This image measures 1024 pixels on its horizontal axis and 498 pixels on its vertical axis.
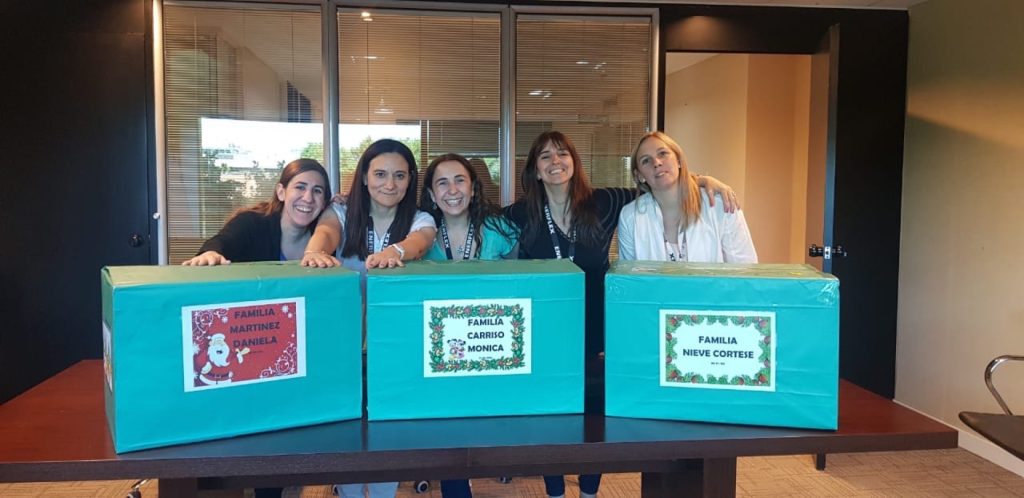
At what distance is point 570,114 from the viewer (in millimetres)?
3281

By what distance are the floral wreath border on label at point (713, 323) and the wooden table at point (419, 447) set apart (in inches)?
3.3

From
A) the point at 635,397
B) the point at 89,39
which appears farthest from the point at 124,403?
the point at 89,39

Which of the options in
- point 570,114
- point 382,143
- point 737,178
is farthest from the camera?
point 737,178

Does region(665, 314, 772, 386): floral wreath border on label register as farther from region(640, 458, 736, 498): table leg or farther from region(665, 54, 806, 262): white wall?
region(665, 54, 806, 262): white wall

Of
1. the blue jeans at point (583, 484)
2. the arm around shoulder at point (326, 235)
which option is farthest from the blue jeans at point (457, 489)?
the arm around shoulder at point (326, 235)

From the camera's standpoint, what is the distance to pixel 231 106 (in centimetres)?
306

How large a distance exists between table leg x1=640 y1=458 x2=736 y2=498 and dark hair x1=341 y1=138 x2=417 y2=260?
2.83 ft

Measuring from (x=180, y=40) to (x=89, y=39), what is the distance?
1.22 feet

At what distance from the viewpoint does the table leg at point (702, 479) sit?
1126 mm

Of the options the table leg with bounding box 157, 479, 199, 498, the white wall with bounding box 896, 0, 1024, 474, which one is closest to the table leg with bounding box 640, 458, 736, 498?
the table leg with bounding box 157, 479, 199, 498

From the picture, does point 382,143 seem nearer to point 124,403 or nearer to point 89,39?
point 124,403

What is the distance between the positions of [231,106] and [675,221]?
7.53ft

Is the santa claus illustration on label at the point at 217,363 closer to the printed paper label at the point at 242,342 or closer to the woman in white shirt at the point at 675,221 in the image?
the printed paper label at the point at 242,342

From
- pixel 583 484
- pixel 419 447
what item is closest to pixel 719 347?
pixel 419 447
